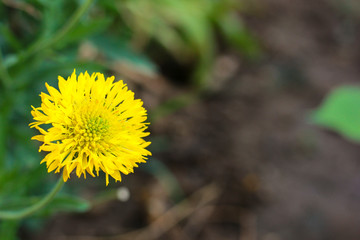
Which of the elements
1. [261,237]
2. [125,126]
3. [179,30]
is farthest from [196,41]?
[125,126]

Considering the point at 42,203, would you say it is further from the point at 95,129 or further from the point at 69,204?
the point at 69,204

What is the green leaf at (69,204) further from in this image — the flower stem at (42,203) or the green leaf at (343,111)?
the green leaf at (343,111)

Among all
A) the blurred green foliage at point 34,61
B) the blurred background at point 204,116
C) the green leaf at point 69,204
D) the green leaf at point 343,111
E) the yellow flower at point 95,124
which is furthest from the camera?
the green leaf at point 343,111

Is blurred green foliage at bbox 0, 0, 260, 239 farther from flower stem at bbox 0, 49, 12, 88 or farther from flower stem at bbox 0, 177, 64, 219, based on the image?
flower stem at bbox 0, 177, 64, 219

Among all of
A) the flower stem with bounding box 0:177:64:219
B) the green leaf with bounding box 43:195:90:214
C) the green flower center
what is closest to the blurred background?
the green leaf with bounding box 43:195:90:214

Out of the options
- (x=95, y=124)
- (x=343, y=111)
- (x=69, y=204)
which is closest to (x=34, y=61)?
(x=69, y=204)

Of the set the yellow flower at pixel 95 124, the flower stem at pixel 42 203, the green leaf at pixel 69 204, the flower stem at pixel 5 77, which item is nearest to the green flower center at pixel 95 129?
the yellow flower at pixel 95 124
